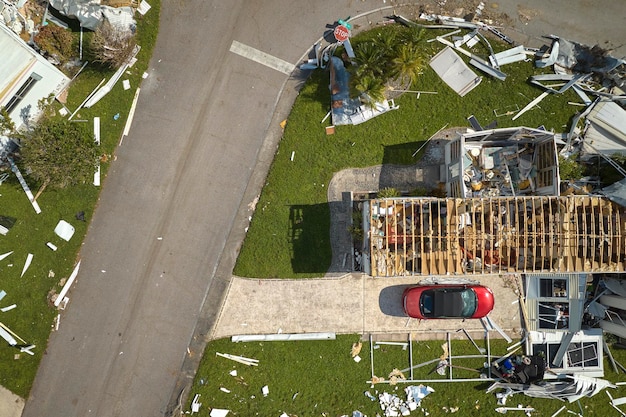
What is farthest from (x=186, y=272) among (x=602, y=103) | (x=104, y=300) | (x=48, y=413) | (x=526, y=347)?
(x=602, y=103)

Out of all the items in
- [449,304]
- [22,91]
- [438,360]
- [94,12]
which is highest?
[94,12]

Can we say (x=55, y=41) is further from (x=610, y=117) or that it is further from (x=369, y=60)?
(x=610, y=117)

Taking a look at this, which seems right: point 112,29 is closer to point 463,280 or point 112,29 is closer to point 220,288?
point 220,288

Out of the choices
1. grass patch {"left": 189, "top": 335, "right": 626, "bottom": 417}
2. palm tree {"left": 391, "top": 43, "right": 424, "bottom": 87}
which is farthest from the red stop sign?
grass patch {"left": 189, "top": 335, "right": 626, "bottom": 417}

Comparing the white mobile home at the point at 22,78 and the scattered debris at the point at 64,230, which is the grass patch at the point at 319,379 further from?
the white mobile home at the point at 22,78

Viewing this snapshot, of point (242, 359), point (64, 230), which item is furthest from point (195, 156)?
point (242, 359)

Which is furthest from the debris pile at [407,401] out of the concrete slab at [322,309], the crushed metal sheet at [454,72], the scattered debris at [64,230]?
the scattered debris at [64,230]

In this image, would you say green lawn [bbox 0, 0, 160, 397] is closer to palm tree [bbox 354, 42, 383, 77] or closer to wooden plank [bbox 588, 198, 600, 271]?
palm tree [bbox 354, 42, 383, 77]
